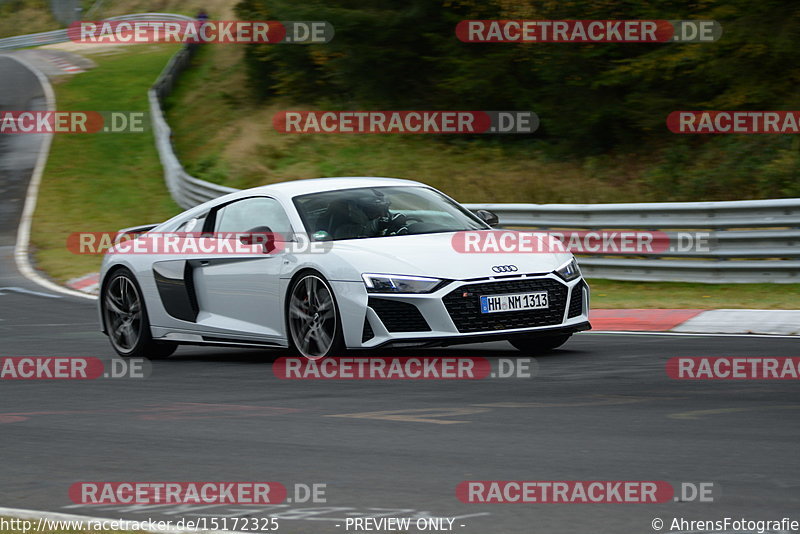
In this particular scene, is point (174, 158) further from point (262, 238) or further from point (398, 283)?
point (398, 283)

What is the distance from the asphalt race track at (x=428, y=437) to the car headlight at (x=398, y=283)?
69 cm

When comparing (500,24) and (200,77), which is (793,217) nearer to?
(500,24)

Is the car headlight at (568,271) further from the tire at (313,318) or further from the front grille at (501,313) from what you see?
the tire at (313,318)

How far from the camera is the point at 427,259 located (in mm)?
9367

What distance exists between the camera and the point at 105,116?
4241 centimetres

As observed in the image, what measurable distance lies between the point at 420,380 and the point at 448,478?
3169 millimetres

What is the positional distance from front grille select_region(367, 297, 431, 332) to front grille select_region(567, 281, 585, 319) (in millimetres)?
1182

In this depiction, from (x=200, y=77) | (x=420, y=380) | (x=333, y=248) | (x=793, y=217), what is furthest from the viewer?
(x=200, y=77)

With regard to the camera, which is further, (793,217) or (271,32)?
(271,32)

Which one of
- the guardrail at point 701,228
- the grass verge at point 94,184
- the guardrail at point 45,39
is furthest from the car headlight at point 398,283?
the guardrail at point 45,39

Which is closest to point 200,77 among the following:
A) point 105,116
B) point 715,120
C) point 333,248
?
point 105,116

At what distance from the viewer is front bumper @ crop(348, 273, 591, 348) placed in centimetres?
916

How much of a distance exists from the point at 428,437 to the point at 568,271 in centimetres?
325

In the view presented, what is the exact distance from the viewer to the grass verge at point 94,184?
83.7ft
